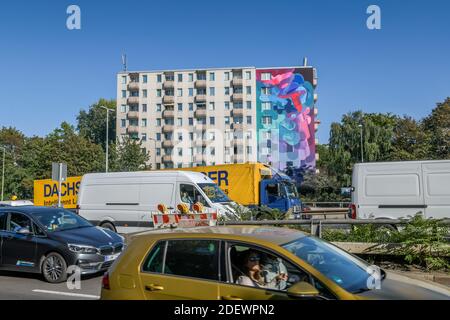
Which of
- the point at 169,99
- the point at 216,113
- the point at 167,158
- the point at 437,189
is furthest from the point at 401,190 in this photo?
the point at 169,99

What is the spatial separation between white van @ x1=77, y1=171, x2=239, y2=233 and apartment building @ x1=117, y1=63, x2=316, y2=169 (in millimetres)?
57296

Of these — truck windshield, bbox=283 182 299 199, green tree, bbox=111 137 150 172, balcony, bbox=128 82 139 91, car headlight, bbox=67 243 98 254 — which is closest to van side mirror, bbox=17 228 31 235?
car headlight, bbox=67 243 98 254

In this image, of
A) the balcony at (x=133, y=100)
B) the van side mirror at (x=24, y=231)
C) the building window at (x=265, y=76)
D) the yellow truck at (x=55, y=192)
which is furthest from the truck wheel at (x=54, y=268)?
the balcony at (x=133, y=100)

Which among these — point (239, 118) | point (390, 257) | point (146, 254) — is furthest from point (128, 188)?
point (239, 118)

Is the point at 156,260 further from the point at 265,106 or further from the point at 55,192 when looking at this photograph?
the point at 265,106

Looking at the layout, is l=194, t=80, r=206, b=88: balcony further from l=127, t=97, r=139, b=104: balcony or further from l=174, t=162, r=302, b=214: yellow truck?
l=174, t=162, r=302, b=214: yellow truck

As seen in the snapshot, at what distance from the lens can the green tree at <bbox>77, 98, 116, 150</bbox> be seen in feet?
339

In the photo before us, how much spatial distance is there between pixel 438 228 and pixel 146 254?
6573 millimetres

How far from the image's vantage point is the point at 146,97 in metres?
80.8

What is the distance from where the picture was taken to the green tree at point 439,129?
42.0 m

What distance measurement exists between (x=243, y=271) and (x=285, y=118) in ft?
239

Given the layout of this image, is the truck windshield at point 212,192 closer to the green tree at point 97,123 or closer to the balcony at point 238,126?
the balcony at point 238,126
